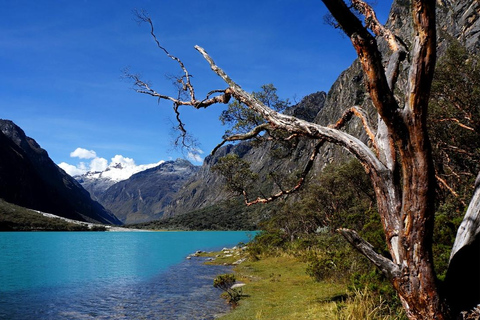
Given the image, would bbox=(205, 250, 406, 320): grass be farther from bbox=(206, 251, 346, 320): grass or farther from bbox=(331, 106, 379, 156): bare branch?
bbox=(331, 106, 379, 156): bare branch

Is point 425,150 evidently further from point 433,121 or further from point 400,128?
point 433,121

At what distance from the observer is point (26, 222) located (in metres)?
136

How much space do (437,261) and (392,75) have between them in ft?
18.9

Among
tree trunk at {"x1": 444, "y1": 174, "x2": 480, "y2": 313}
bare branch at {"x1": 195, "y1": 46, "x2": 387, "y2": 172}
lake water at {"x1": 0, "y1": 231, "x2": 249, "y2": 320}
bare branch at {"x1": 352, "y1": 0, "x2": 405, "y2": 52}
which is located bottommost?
lake water at {"x1": 0, "y1": 231, "x2": 249, "y2": 320}

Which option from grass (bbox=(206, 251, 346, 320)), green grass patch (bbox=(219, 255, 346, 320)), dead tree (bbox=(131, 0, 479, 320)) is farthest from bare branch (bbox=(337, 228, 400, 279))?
green grass patch (bbox=(219, 255, 346, 320))

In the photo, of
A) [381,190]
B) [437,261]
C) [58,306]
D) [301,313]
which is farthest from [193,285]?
[381,190]

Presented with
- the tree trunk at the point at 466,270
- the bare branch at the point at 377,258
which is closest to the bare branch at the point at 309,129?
the bare branch at the point at 377,258

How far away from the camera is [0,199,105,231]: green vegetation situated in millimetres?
128475

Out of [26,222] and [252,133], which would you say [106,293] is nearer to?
[252,133]

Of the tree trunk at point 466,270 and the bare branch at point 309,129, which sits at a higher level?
the bare branch at point 309,129

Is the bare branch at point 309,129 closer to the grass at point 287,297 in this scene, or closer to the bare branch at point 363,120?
the bare branch at point 363,120

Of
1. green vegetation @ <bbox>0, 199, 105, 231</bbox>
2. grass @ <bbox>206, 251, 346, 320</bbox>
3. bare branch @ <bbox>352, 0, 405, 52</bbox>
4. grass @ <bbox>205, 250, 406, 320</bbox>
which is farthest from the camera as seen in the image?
green vegetation @ <bbox>0, 199, 105, 231</bbox>

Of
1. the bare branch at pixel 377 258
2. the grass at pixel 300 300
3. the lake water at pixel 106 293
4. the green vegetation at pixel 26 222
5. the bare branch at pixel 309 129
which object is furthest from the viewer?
the green vegetation at pixel 26 222

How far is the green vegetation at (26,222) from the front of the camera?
128475 millimetres
